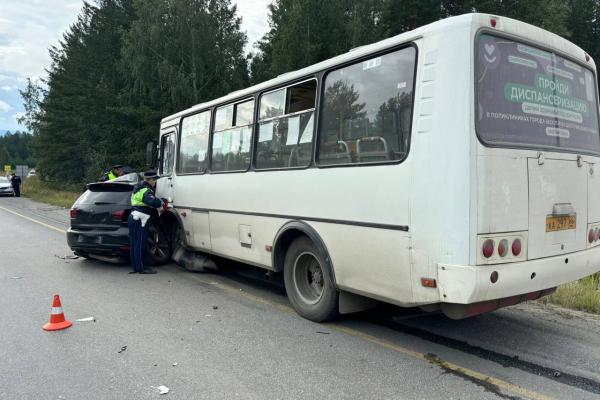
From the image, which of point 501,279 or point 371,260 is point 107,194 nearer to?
point 371,260

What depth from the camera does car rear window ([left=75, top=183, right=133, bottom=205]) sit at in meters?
8.88

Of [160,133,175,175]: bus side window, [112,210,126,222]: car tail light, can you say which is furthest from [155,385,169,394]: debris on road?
[160,133,175,175]: bus side window

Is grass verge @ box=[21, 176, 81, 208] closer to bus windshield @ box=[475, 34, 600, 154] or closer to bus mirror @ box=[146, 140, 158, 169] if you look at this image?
bus mirror @ box=[146, 140, 158, 169]

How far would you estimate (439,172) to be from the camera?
3.85 metres

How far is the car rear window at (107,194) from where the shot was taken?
8.88 meters

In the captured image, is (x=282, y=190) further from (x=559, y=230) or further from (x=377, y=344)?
(x=559, y=230)

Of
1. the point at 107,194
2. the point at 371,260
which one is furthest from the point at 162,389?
the point at 107,194

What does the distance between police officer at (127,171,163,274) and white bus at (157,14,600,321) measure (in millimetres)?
3154

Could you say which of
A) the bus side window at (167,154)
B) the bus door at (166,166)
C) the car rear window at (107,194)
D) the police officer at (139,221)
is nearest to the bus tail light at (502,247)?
the police officer at (139,221)

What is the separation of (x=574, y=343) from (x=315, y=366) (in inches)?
98.9

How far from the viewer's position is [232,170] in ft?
22.6

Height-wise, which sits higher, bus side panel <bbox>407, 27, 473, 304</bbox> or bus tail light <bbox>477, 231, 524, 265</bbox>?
bus side panel <bbox>407, 27, 473, 304</bbox>

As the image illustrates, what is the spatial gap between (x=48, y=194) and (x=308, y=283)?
1353 inches

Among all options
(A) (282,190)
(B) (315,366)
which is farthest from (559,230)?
(A) (282,190)
